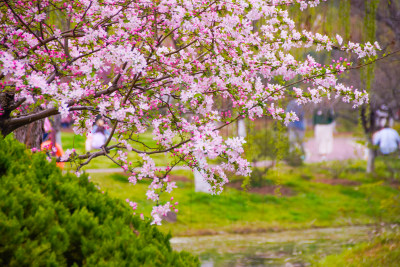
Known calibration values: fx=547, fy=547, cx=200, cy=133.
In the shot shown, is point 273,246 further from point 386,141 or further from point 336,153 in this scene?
point 336,153

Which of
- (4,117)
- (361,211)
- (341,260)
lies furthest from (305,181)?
(4,117)

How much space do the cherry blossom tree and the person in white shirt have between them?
11.3 meters

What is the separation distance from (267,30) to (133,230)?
130 inches

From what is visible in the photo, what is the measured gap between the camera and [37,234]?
3.11m

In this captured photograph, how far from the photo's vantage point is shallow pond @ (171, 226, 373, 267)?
11.1 meters

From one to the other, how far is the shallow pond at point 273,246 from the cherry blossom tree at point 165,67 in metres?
5.53

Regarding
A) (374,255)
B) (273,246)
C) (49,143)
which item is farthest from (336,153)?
(49,143)

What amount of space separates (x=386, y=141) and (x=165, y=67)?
1292 centimetres

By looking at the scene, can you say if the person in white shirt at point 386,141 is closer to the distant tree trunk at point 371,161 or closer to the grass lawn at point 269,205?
the grass lawn at point 269,205

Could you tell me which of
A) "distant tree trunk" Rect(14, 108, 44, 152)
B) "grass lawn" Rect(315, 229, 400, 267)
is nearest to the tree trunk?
"distant tree trunk" Rect(14, 108, 44, 152)

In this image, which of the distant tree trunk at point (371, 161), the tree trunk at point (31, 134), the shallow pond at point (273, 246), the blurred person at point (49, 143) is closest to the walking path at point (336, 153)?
the distant tree trunk at point (371, 161)

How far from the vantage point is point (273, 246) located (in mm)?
12570

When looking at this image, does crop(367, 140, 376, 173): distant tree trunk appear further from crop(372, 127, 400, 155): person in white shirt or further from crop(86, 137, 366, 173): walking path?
crop(372, 127, 400, 155): person in white shirt

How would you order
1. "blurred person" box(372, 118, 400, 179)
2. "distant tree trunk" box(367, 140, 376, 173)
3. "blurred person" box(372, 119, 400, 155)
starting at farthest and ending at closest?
"distant tree trunk" box(367, 140, 376, 173) < "blurred person" box(372, 119, 400, 155) < "blurred person" box(372, 118, 400, 179)
